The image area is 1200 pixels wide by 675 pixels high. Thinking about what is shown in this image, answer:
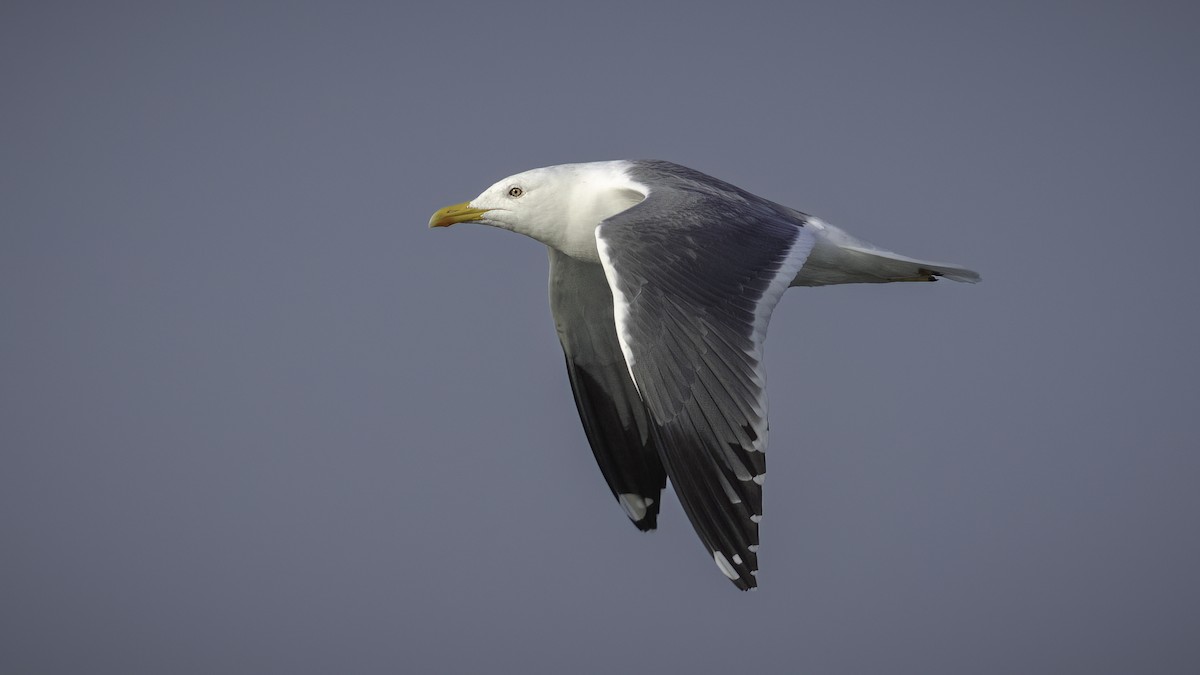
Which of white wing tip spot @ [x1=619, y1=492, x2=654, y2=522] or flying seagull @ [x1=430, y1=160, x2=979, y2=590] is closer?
flying seagull @ [x1=430, y1=160, x2=979, y2=590]

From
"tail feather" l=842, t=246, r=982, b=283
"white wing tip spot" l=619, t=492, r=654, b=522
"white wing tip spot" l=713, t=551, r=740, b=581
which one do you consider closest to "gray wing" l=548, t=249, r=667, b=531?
"white wing tip spot" l=619, t=492, r=654, b=522

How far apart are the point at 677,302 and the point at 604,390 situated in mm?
2328

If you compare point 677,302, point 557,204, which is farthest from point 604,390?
point 677,302

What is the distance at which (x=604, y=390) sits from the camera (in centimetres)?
855

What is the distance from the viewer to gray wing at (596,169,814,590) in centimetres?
593

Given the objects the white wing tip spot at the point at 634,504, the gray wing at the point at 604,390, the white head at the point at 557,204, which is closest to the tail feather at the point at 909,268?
the white head at the point at 557,204

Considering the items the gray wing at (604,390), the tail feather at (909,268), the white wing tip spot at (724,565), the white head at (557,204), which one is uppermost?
the white head at (557,204)

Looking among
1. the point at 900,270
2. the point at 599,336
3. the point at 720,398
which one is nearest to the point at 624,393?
the point at 599,336

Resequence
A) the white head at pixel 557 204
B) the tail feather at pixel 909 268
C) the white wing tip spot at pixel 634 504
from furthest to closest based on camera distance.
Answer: the white wing tip spot at pixel 634 504 → the white head at pixel 557 204 → the tail feather at pixel 909 268

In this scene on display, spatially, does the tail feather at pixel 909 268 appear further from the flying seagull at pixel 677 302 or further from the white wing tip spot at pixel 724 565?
the white wing tip spot at pixel 724 565

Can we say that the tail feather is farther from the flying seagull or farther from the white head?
the white head

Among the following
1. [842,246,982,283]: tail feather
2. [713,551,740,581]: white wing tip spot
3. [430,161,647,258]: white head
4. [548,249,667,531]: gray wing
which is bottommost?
[713,551,740,581]: white wing tip spot

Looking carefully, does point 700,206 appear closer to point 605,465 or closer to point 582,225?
point 582,225

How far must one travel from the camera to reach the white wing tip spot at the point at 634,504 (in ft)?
27.4
